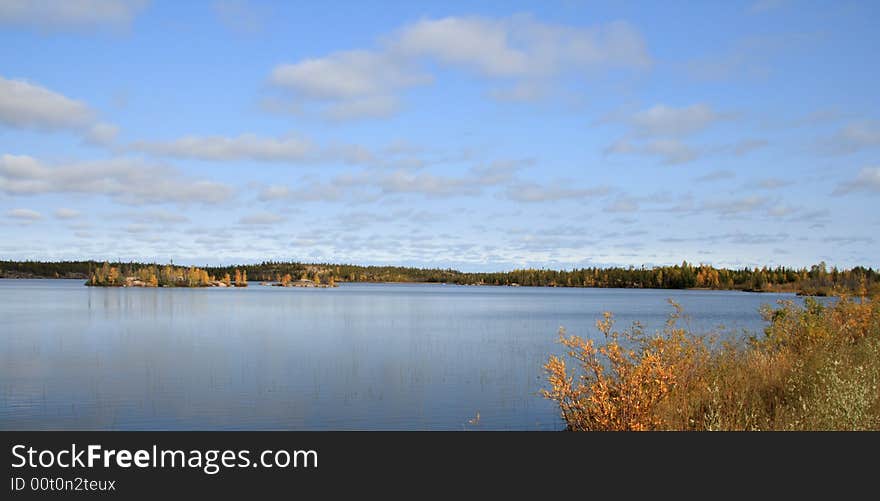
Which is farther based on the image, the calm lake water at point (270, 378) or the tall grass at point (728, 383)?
the calm lake water at point (270, 378)

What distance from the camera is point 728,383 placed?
19.2 m

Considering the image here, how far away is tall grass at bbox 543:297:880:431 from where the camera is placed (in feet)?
50.5

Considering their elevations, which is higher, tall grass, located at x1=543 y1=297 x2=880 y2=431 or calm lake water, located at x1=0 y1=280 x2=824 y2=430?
tall grass, located at x1=543 y1=297 x2=880 y2=431

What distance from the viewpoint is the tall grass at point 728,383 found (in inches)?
607

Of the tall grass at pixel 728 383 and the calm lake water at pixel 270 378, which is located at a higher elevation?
the tall grass at pixel 728 383
